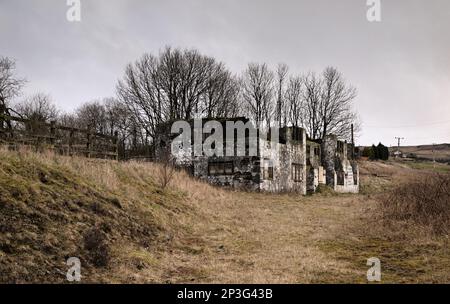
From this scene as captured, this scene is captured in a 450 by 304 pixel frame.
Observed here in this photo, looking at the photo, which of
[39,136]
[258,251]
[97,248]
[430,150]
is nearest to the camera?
[97,248]

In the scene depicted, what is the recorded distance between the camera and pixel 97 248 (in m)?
6.81

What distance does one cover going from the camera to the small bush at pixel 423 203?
972 cm

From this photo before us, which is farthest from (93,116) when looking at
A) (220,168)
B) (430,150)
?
(430,150)

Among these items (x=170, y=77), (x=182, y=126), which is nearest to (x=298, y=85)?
(x=170, y=77)

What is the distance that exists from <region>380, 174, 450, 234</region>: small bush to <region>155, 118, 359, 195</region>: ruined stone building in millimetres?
11480

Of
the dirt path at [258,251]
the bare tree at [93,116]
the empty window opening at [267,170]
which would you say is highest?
the bare tree at [93,116]

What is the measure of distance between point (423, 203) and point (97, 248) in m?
9.09

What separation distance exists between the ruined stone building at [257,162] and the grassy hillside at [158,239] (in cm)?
1073

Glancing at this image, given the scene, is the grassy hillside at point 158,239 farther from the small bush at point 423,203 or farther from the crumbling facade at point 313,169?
the crumbling facade at point 313,169

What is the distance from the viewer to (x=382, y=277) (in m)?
6.35

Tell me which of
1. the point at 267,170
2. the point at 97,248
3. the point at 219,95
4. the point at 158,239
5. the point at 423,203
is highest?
the point at 219,95

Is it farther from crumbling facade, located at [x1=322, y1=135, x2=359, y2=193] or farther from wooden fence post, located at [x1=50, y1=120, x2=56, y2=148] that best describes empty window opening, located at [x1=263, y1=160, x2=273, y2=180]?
wooden fence post, located at [x1=50, y1=120, x2=56, y2=148]

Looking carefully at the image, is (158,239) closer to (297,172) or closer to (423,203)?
(423,203)

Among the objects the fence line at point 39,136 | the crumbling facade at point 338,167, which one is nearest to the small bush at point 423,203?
the fence line at point 39,136
